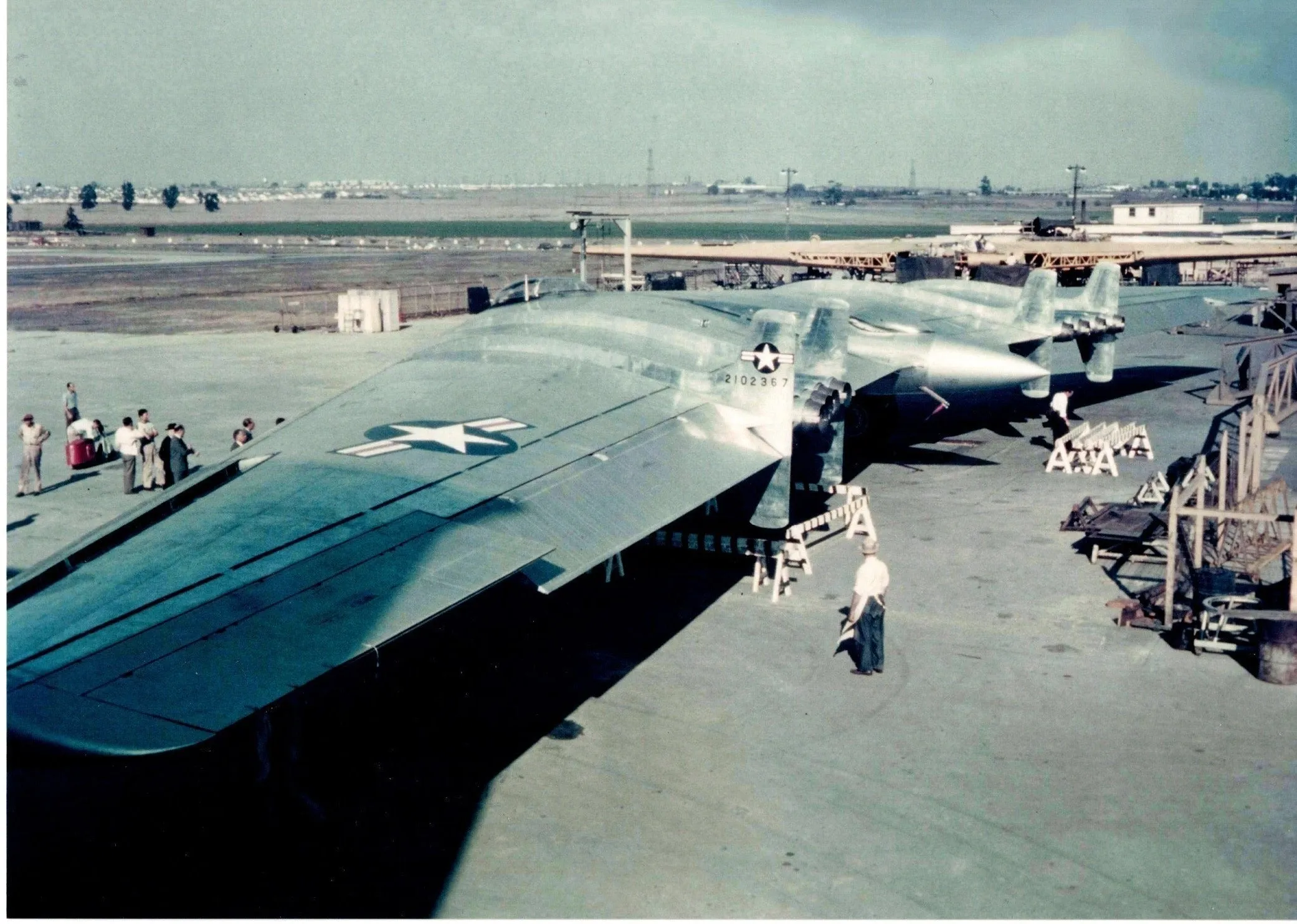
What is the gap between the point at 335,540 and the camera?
9.72 meters

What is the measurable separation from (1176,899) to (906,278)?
A: 31444mm

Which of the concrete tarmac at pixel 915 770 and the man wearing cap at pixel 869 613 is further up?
the man wearing cap at pixel 869 613

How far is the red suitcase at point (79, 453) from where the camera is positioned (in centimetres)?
2595

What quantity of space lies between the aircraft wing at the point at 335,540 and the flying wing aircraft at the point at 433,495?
25 mm

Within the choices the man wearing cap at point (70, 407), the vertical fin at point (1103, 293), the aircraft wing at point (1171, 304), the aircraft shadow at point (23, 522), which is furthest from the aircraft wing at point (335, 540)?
the aircraft wing at point (1171, 304)

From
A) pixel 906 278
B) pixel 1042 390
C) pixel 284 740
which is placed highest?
pixel 906 278

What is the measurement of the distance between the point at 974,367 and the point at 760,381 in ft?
26.9

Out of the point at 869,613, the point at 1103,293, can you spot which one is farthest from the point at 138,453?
the point at 1103,293

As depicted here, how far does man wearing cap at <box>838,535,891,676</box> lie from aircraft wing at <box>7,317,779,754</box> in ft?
6.67

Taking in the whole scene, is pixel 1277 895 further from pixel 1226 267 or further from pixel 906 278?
pixel 1226 267

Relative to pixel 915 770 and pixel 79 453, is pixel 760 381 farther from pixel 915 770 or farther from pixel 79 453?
pixel 79 453

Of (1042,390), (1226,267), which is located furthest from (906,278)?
(1226,267)

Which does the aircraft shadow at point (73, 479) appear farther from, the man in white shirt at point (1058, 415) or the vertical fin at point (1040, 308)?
the man in white shirt at point (1058, 415)

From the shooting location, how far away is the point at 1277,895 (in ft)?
30.6
